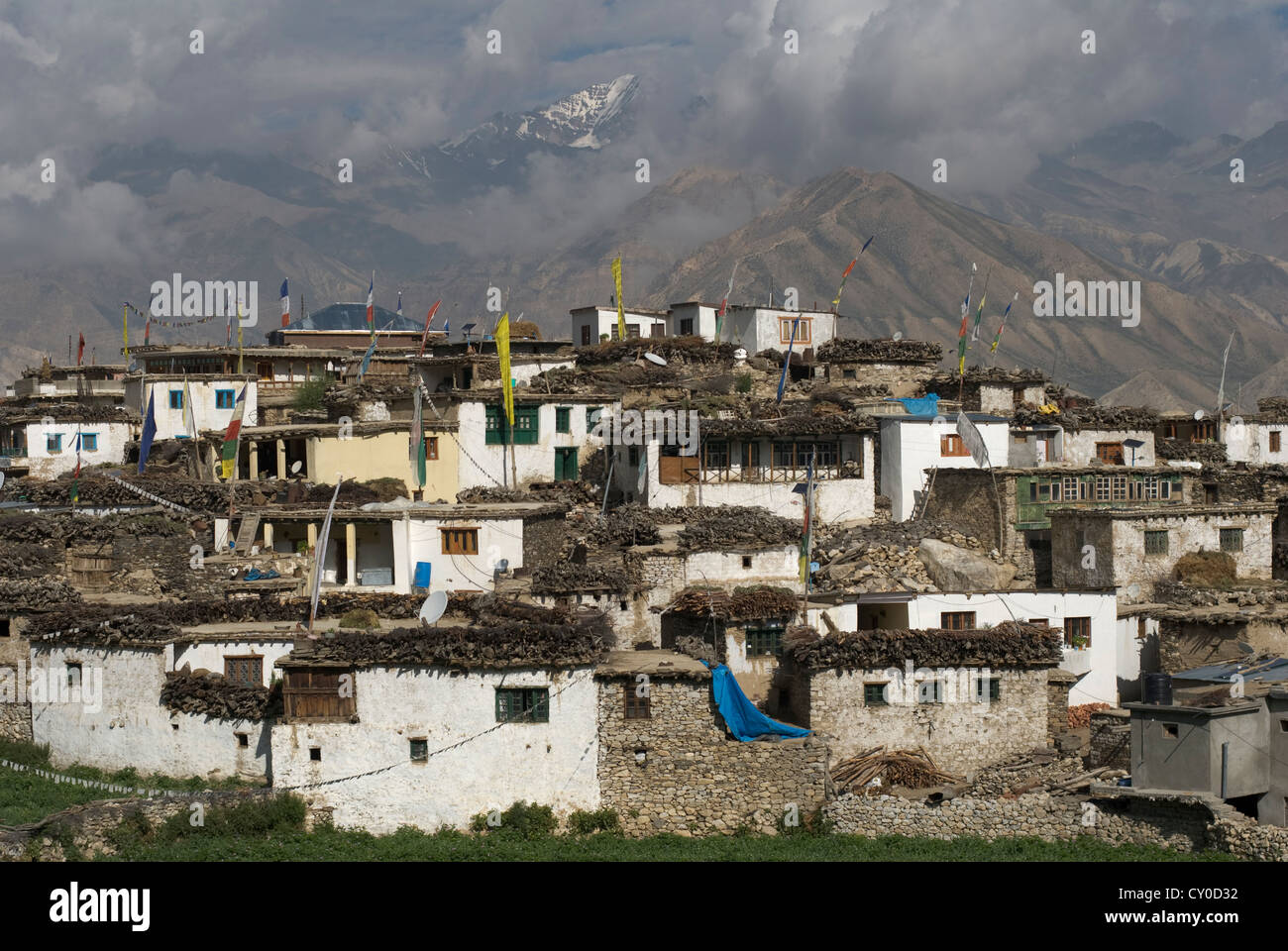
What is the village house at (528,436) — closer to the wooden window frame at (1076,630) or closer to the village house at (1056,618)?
the village house at (1056,618)

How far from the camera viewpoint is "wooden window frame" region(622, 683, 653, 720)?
28.3 meters

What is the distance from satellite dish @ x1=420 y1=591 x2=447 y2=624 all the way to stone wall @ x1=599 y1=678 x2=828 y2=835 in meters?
4.67

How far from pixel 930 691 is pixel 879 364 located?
26.5 metres

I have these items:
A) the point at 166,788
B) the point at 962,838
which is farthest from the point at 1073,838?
the point at 166,788

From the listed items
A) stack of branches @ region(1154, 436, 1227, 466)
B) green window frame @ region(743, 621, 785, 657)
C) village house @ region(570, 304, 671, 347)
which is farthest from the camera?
village house @ region(570, 304, 671, 347)

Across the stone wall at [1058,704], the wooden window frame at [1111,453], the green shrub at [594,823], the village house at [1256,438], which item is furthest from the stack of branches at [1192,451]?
the green shrub at [594,823]

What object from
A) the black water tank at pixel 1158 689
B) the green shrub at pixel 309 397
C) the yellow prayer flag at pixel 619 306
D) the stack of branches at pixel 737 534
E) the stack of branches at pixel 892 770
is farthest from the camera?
the yellow prayer flag at pixel 619 306

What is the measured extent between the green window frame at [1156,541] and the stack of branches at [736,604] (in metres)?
11.1

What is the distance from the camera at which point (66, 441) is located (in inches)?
2176

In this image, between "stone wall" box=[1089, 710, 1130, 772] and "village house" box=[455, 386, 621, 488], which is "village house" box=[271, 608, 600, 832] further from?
"village house" box=[455, 386, 621, 488]

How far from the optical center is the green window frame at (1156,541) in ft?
130

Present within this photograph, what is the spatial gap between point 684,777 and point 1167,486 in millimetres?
22091

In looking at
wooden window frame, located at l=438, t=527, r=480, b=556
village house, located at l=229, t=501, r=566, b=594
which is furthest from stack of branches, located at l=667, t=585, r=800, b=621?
wooden window frame, located at l=438, t=527, r=480, b=556
